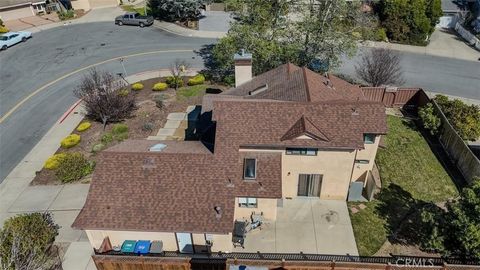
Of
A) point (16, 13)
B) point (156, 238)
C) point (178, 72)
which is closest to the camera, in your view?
point (156, 238)

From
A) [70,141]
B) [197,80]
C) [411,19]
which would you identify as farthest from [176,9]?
[411,19]

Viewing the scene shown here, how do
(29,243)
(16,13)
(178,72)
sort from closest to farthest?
(29,243) → (178,72) → (16,13)

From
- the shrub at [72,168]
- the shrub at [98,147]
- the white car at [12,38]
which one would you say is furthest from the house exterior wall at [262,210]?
the white car at [12,38]

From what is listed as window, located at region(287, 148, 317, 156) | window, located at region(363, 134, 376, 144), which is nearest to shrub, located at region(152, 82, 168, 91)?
window, located at region(287, 148, 317, 156)

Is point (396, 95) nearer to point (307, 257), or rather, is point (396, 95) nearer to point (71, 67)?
point (307, 257)

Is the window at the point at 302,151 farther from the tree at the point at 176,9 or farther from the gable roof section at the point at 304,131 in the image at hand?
the tree at the point at 176,9

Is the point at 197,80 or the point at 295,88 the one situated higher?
the point at 295,88

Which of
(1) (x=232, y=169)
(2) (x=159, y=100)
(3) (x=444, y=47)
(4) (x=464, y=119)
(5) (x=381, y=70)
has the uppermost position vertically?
(5) (x=381, y=70)

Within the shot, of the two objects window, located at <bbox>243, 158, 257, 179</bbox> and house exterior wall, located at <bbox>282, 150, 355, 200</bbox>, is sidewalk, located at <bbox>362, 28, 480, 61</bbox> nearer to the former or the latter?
house exterior wall, located at <bbox>282, 150, 355, 200</bbox>
